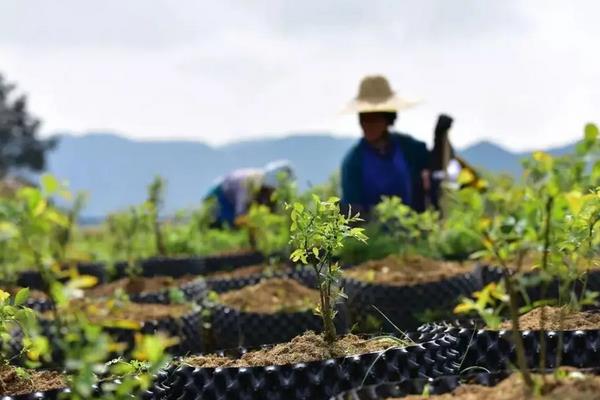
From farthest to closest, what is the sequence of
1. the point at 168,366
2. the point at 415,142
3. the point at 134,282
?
the point at 415,142 → the point at 134,282 → the point at 168,366

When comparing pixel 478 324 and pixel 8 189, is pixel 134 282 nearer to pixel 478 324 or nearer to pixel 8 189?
pixel 478 324

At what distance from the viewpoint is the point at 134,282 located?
642 cm

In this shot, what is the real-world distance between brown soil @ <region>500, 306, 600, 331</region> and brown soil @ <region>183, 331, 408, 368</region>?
0.40 m

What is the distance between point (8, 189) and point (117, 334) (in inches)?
668

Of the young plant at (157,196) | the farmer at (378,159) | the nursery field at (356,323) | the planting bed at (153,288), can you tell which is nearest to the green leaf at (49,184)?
the nursery field at (356,323)

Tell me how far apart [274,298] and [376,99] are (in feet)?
10.5

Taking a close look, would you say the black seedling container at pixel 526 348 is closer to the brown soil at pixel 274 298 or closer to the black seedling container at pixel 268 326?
the black seedling container at pixel 268 326

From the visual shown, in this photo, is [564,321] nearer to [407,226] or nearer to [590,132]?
[590,132]

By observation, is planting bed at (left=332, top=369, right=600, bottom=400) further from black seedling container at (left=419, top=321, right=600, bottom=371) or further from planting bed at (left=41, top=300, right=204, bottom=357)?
planting bed at (left=41, top=300, right=204, bottom=357)

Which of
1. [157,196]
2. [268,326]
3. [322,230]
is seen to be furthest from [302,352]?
[157,196]

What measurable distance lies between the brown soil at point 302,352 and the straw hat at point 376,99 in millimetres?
4554

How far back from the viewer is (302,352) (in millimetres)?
2457

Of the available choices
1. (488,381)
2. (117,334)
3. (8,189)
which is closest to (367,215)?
(117,334)

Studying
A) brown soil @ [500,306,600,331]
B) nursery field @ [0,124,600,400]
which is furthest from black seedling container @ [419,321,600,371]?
brown soil @ [500,306,600,331]
